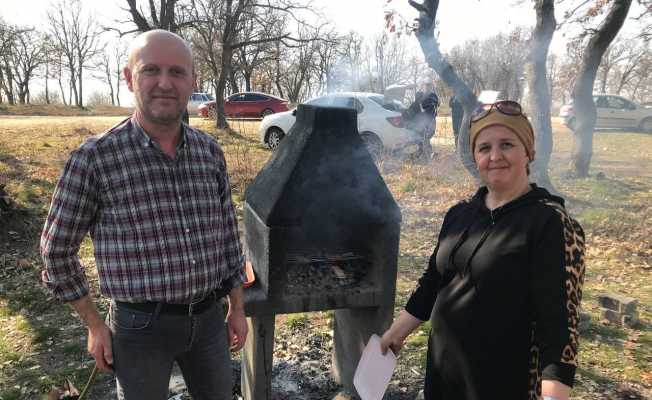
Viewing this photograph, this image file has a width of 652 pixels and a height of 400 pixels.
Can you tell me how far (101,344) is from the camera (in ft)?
5.51

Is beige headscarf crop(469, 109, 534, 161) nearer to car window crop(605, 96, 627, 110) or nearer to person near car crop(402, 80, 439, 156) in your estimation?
person near car crop(402, 80, 439, 156)

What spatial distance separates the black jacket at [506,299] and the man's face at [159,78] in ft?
3.88

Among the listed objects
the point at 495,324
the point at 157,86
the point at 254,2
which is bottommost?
the point at 495,324

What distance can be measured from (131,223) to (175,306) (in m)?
0.37

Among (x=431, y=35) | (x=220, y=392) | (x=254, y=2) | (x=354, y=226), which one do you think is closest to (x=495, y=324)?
(x=220, y=392)

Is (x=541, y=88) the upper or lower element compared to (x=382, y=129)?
upper

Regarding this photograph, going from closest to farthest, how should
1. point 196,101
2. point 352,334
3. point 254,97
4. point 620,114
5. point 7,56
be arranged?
point 352,334 < point 620,114 < point 254,97 < point 196,101 < point 7,56

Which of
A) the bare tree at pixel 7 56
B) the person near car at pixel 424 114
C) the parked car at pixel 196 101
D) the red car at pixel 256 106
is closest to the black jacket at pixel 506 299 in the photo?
the person near car at pixel 424 114

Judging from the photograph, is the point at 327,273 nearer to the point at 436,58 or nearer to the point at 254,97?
the point at 436,58

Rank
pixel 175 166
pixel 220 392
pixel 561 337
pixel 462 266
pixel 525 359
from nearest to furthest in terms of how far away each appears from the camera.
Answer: pixel 561 337, pixel 525 359, pixel 462 266, pixel 175 166, pixel 220 392

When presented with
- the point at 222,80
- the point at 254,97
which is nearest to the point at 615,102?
the point at 254,97

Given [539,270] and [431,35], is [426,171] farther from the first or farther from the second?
[539,270]

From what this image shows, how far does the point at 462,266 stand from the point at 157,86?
1.31m

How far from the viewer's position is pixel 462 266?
5.09ft
